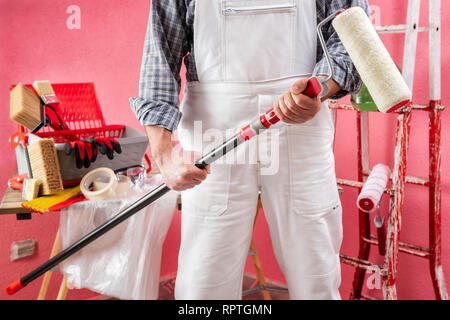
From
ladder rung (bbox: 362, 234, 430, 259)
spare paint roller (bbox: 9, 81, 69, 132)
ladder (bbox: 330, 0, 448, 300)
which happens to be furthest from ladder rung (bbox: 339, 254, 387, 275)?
spare paint roller (bbox: 9, 81, 69, 132)

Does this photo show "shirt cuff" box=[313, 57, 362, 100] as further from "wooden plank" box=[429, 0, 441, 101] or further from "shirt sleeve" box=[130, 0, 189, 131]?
"wooden plank" box=[429, 0, 441, 101]

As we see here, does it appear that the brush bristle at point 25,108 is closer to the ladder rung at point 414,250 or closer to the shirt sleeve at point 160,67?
the shirt sleeve at point 160,67

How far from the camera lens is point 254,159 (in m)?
0.92

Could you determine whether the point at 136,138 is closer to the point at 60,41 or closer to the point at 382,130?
the point at 60,41

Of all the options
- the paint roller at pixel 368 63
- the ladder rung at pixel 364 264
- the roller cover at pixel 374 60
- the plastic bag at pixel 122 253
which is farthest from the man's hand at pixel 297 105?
the ladder rung at pixel 364 264

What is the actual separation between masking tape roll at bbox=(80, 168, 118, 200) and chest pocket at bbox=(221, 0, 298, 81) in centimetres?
62

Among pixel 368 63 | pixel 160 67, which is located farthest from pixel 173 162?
pixel 368 63

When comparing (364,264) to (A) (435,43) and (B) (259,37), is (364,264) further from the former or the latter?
(B) (259,37)

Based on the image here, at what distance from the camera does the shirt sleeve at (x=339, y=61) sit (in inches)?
33.8

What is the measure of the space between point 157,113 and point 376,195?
0.76 m

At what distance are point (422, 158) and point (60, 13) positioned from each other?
1.67m

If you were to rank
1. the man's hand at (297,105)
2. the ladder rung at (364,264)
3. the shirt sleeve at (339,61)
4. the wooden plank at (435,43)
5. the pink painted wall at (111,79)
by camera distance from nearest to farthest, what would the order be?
the man's hand at (297,105)
the shirt sleeve at (339,61)
the wooden plank at (435,43)
the ladder rung at (364,264)
the pink painted wall at (111,79)

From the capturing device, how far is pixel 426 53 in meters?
1.42

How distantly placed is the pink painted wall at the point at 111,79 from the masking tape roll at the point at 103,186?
599 mm
